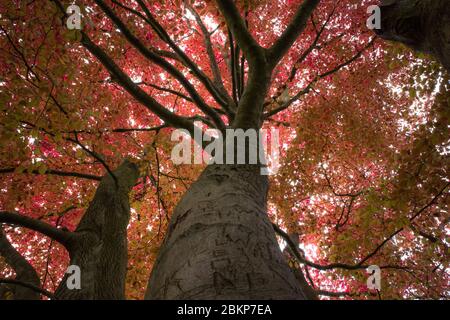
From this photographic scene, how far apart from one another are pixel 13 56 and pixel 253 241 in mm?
3356

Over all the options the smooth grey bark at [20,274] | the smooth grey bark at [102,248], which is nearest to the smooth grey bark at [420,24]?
the smooth grey bark at [102,248]

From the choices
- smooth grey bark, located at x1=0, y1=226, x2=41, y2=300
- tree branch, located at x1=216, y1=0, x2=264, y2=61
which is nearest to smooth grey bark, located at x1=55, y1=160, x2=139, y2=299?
smooth grey bark, located at x1=0, y1=226, x2=41, y2=300

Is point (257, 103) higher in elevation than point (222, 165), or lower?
higher

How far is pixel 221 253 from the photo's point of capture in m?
1.72

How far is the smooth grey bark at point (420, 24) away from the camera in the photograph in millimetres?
2293

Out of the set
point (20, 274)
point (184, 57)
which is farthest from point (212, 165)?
point (20, 274)

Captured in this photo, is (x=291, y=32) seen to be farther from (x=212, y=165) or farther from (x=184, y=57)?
(x=212, y=165)

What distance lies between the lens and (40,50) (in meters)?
3.17

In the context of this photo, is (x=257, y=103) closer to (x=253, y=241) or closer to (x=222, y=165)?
(x=222, y=165)

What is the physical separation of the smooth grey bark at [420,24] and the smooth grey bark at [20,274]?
5.16m

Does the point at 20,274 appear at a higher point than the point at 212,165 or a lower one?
lower

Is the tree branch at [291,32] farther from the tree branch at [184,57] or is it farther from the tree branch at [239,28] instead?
A: the tree branch at [184,57]

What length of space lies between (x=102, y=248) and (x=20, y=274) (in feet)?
4.18
